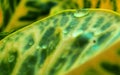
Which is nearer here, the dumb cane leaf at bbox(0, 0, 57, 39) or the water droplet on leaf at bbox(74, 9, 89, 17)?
the water droplet on leaf at bbox(74, 9, 89, 17)

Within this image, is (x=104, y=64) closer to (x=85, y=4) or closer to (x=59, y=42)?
(x=59, y=42)

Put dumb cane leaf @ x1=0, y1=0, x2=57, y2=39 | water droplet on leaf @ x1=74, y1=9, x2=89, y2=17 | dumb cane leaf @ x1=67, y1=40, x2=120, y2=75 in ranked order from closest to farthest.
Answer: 1. dumb cane leaf @ x1=67, y1=40, x2=120, y2=75
2. water droplet on leaf @ x1=74, y1=9, x2=89, y2=17
3. dumb cane leaf @ x1=0, y1=0, x2=57, y2=39

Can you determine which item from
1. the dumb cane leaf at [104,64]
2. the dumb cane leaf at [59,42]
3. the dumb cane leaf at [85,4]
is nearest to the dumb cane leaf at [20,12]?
the dumb cane leaf at [85,4]

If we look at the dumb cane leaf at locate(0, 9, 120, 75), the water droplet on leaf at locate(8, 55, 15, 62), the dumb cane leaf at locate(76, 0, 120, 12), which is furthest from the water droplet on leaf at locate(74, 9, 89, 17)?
the dumb cane leaf at locate(76, 0, 120, 12)

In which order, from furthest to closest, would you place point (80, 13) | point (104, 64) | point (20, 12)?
point (20, 12) → point (80, 13) → point (104, 64)

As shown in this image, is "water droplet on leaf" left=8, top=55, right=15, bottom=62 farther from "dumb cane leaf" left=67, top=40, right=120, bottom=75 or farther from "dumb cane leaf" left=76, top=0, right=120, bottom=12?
"dumb cane leaf" left=76, top=0, right=120, bottom=12

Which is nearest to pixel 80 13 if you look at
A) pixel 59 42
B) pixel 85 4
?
pixel 59 42

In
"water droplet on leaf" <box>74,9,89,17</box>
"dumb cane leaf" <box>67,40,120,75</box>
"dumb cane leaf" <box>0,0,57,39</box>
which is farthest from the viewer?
"dumb cane leaf" <box>0,0,57,39</box>

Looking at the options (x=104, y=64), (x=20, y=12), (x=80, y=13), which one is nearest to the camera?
(x=104, y=64)
